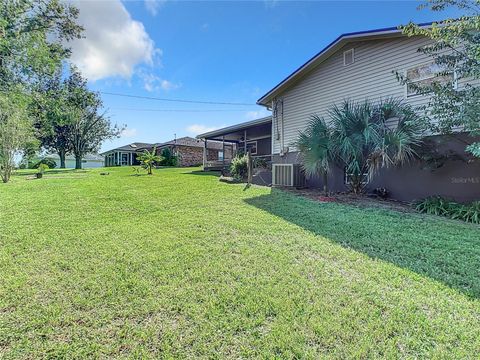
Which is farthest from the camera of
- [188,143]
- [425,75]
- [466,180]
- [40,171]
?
[188,143]

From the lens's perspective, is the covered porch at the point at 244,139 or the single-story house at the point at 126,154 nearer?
the covered porch at the point at 244,139

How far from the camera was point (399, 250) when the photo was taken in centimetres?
410

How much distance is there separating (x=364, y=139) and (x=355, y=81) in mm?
3251

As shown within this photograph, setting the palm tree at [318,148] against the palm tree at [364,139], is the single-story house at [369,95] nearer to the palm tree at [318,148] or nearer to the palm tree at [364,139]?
the palm tree at [364,139]

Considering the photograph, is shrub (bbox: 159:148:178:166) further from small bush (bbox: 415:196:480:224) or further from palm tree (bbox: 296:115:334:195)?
small bush (bbox: 415:196:480:224)

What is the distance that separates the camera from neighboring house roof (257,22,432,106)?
8258 mm

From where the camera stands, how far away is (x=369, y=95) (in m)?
9.03

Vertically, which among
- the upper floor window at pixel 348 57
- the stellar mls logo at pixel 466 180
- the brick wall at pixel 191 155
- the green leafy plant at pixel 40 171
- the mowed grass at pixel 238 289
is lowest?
the mowed grass at pixel 238 289

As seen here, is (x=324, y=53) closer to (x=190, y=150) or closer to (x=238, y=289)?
(x=238, y=289)

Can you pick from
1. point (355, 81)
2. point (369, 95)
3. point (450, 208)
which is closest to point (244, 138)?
point (355, 81)

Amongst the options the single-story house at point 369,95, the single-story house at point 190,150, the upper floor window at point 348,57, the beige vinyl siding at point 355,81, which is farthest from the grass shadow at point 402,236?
the single-story house at point 190,150

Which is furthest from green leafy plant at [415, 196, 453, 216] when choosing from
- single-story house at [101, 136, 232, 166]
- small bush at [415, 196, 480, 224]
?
single-story house at [101, 136, 232, 166]

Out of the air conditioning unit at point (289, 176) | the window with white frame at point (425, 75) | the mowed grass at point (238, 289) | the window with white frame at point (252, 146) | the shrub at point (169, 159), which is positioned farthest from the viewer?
the shrub at point (169, 159)

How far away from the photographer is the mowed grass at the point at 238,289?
2150mm
